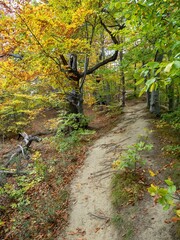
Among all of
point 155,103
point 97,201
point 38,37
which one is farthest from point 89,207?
point 155,103

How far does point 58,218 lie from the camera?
481 cm

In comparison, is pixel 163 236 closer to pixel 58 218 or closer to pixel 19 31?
pixel 58 218

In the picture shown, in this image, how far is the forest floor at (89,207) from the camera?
377cm

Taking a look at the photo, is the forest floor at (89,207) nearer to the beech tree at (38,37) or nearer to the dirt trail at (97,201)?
the dirt trail at (97,201)

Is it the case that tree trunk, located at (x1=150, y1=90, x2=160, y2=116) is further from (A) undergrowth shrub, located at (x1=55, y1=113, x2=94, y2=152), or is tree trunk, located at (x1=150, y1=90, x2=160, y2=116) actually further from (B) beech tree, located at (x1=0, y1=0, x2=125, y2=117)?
(B) beech tree, located at (x1=0, y1=0, x2=125, y2=117)

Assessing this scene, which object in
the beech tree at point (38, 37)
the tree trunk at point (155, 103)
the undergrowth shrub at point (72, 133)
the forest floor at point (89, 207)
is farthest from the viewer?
the tree trunk at point (155, 103)

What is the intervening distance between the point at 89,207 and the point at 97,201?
0.88ft

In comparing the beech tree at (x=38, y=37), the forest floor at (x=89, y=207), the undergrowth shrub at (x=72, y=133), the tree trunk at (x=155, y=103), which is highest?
the beech tree at (x=38, y=37)

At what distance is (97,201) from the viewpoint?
493cm

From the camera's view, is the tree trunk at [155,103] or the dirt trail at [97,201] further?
the tree trunk at [155,103]

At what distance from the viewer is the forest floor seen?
377 cm

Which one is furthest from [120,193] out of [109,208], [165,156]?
[165,156]

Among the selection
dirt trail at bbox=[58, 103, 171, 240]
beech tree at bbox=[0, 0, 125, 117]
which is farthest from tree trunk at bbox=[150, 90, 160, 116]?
beech tree at bbox=[0, 0, 125, 117]

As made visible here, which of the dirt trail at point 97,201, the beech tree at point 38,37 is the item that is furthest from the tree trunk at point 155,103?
the beech tree at point 38,37
